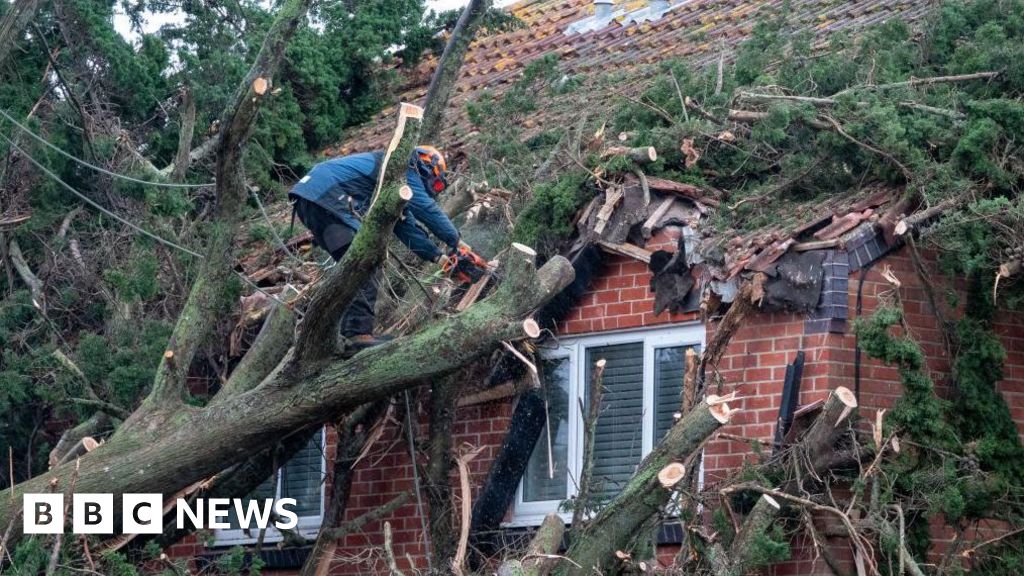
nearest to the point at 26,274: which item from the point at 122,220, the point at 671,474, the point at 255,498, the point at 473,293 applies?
the point at 122,220

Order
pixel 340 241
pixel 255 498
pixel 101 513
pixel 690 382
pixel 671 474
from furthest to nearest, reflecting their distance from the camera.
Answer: pixel 255 498 < pixel 340 241 < pixel 101 513 < pixel 690 382 < pixel 671 474

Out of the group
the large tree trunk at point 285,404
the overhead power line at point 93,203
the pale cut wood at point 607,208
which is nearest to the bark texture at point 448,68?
the pale cut wood at point 607,208

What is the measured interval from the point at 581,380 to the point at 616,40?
4.69 meters

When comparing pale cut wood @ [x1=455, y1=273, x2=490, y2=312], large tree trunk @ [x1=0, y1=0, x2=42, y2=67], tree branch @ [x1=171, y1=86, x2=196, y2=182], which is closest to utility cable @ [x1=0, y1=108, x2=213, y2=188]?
tree branch @ [x1=171, y1=86, x2=196, y2=182]

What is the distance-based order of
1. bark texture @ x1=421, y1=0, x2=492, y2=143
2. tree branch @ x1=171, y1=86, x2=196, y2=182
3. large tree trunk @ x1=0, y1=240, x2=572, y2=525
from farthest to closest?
tree branch @ x1=171, y1=86, x2=196, y2=182, bark texture @ x1=421, y1=0, x2=492, y2=143, large tree trunk @ x1=0, y1=240, x2=572, y2=525

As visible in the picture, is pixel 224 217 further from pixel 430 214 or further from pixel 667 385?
pixel 667 385

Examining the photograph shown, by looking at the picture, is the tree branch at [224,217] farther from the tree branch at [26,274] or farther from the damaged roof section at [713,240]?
the tree branch at [26,274]

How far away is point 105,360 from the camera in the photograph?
10461mm

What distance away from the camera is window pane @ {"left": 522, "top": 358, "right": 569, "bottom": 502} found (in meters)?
9.37

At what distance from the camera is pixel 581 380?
9.30 m

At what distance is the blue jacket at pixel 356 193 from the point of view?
8758 millimetres

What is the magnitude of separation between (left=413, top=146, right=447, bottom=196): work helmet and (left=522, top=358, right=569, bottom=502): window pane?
1.33 metres

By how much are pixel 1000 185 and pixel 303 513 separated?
16.7 ft

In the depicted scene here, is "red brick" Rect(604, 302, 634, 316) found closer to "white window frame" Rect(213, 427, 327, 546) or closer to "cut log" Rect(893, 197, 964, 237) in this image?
"cut log" Rect(893, 197, 964, 237)
